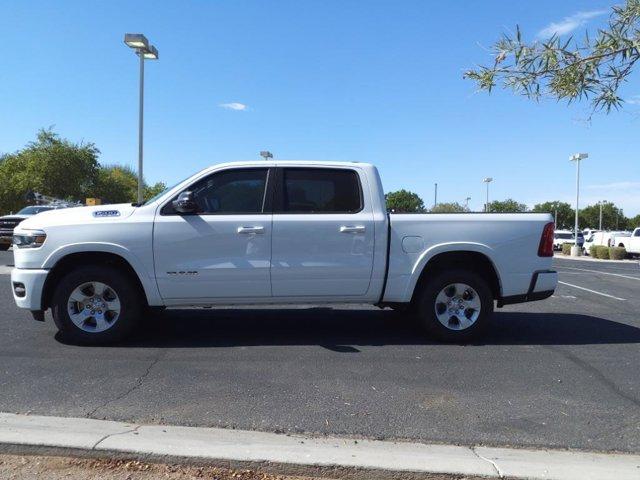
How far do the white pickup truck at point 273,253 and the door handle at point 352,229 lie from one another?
0.10ft

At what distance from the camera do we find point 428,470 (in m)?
3.26

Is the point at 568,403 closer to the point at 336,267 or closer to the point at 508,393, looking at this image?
the point at 508,393

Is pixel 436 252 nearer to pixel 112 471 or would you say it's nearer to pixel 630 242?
pixel 112 471

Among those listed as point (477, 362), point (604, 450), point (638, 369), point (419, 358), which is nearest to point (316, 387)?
point (419, 358)

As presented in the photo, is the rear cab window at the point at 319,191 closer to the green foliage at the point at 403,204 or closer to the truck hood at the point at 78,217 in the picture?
the green foliage at the point at 403,204

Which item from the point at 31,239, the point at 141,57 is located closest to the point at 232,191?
the point at 31,239

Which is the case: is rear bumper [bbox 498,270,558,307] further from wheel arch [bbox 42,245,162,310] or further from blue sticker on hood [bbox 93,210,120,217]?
blue sticker on hood [bbox 93,210,120,217]

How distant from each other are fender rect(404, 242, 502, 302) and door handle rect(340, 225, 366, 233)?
73 centimetres

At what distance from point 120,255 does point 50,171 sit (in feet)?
115

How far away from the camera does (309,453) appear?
344 centimetres

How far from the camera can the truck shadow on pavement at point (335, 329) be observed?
626cm

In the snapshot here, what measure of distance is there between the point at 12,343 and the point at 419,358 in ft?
14.6

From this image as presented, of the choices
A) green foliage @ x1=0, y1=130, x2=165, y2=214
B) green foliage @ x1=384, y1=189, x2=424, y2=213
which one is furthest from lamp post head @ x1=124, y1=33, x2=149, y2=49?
green foliage @ x1=0, y1=130, x2=165, y2=214

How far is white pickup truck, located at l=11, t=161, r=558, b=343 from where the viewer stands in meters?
5.76
